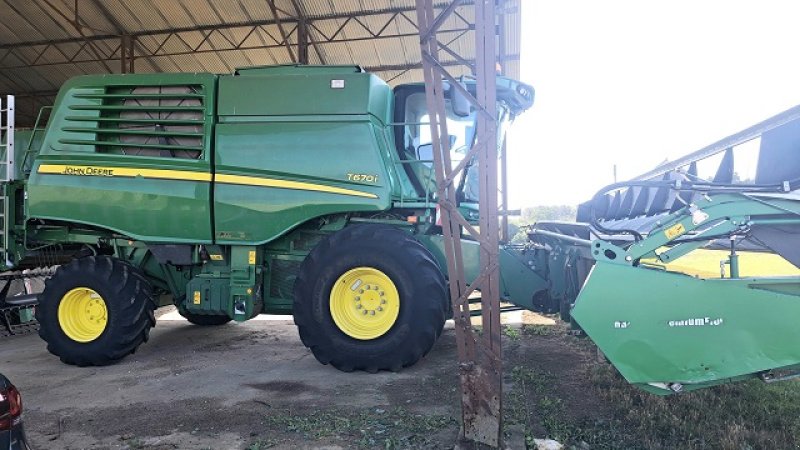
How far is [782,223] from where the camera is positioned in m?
3.31

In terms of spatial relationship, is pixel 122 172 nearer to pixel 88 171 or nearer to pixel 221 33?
pixel 88 171

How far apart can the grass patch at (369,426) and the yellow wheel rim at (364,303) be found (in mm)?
1021

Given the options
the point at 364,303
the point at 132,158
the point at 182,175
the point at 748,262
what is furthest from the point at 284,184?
the point at 748,262

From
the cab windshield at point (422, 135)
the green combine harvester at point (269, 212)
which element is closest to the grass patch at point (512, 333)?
the green combine harvester at point (269, 212)

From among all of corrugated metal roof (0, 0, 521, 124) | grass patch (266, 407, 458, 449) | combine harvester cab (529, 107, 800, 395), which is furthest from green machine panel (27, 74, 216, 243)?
corrugated metal roof (0, 0, 521, 124)

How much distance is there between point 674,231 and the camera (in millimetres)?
3379

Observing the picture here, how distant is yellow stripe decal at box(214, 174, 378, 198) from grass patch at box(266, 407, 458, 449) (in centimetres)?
191

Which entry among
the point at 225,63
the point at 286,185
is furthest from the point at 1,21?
the point at 286,185

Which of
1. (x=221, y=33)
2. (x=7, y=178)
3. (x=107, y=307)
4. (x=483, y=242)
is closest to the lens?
(x=483, y=242)

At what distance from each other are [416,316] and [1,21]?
15.3 meters

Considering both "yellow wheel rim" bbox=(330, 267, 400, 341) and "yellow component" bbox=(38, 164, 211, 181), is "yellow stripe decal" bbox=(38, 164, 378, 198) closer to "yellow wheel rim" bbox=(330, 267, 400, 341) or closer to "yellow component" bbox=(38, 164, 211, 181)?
"yellow component" bbox=(38, 164, 211, 181)

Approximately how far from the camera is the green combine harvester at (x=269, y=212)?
4.84 meters

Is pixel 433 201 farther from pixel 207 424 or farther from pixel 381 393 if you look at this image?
pixel 207 424

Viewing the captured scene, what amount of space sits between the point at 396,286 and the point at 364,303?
0.39m
